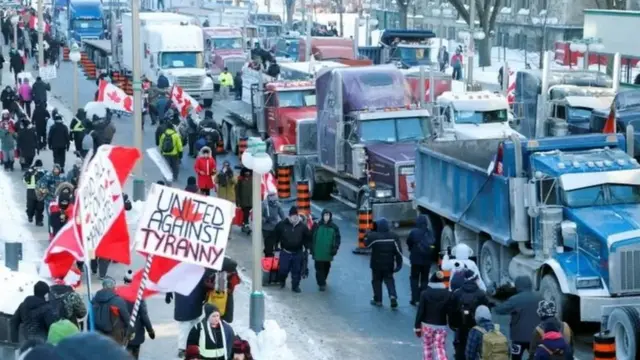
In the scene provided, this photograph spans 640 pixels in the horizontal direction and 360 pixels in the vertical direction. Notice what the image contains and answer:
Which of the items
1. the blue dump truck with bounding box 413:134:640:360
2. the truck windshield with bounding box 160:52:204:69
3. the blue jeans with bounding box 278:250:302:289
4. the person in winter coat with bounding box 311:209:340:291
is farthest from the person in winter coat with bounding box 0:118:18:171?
the truck windshield with bounding box 160:52:204:69

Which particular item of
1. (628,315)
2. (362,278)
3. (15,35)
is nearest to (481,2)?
(15,35)

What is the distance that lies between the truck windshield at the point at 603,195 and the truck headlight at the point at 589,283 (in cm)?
128

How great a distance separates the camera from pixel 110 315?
14.5 m

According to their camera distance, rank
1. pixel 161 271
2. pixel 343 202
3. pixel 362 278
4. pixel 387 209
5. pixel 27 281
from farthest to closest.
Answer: pixel 343 202
pixel 387 209
pixel 362 278
pixel 27 281
pixel 161 271

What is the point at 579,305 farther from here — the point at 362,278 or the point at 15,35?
the point at 15,35

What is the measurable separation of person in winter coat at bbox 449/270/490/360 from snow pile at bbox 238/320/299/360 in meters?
1.87

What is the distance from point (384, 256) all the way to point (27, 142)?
14405 mm

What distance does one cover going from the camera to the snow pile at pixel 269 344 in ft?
52.4

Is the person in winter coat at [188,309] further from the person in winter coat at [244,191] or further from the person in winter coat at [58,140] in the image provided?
the person in winter coat at [58,140]

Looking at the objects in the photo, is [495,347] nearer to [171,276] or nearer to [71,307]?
[171,276]

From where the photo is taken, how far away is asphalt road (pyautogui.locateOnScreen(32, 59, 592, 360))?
17594 millimetres

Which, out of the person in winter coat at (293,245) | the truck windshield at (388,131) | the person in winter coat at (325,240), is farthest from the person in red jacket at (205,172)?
the person in winter coat at (325,240)

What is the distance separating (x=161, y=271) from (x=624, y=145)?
27.4 ft

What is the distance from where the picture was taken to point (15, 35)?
63031 mm
